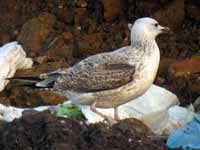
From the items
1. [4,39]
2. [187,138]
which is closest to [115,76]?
[187,138]

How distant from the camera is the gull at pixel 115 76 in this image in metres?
6.96

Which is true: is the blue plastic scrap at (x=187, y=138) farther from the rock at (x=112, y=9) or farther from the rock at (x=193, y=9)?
the rock at (x=112, y=9)

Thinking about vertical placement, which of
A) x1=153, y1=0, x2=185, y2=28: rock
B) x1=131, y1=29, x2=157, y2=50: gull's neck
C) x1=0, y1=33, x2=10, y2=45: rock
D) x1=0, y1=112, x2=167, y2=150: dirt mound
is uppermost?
x1=131, y1=29, x2=157, y2=50: gull's neck

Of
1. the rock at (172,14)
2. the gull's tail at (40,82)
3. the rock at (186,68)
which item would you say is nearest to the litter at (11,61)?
the gull's tail at (40,82)

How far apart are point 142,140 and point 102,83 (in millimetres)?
984

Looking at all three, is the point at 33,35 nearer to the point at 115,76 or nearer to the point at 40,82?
the point at 40,82

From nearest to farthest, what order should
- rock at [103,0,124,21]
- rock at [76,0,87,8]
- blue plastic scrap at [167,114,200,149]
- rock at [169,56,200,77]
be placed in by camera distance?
blue plastic scrap at [167,114,200,149]
rock at [169,56,200,77]
rock at [103,0,124,21]
rock at [76,0,87,8]

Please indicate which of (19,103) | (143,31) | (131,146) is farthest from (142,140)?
(19,103)

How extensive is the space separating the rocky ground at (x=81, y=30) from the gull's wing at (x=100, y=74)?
158cm

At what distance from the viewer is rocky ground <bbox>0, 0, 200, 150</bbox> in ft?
29.5

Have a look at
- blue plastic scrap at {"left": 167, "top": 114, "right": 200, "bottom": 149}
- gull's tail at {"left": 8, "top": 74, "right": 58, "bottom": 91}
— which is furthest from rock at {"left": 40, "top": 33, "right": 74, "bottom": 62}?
blue plastic scrap at {"left": 167, "top": 114, "right": 200, "bottom": 149}

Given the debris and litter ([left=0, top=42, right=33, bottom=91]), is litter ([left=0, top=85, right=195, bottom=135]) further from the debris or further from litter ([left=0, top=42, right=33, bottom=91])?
litter ([left=0, top=42, right=33, bottom=91])

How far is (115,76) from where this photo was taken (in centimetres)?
705

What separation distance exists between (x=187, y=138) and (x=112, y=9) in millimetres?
3252
